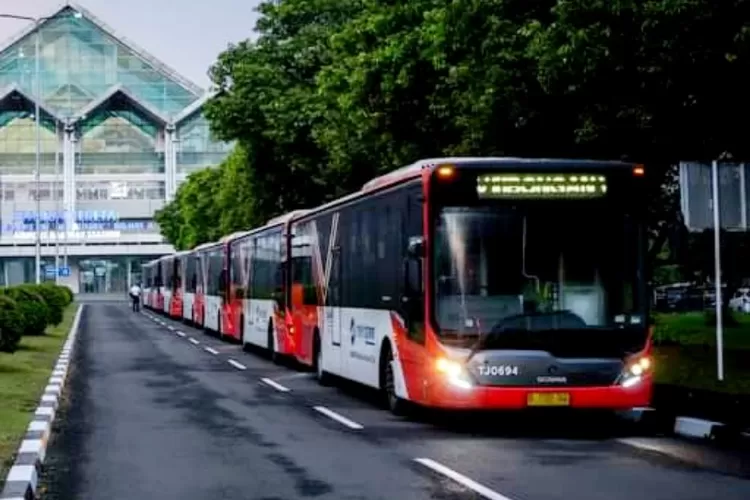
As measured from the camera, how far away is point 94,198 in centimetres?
11981

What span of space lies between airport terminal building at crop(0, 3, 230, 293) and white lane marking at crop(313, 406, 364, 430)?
99.9 m

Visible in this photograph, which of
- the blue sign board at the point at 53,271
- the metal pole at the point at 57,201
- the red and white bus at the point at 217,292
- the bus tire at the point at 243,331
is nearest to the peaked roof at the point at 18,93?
the metal pole at the point at 57,201

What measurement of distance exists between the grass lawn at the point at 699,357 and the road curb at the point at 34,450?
884cm

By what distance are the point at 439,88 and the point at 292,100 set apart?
761 inches

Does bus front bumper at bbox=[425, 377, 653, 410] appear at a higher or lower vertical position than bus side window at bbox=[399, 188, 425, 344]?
lower

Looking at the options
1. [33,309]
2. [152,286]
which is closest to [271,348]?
[33,309]

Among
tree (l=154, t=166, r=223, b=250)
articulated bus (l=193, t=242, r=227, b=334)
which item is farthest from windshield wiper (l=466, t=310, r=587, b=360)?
tree (l=154, t=166, r=223, b=250)

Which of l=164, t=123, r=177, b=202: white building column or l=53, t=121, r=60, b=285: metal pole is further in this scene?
l=164, t=123, r=177, b=202: white building column

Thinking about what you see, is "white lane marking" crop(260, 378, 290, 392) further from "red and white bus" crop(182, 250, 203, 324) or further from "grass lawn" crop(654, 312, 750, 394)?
"red and white bus" crop(182, 250, 203, 324)

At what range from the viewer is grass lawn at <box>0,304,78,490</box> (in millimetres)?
13797

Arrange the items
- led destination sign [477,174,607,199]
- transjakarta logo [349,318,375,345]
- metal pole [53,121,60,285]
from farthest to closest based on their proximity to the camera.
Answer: metal pole [53,121,60,285] < transjakarta logo [349,318,375,345] < led destination sign [477,174,607,199]

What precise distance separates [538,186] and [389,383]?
3.72 metres

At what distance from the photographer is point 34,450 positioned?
42.3ft

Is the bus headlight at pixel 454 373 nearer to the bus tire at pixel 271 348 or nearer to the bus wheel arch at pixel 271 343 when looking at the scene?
the bus tire at pixel 271 348
